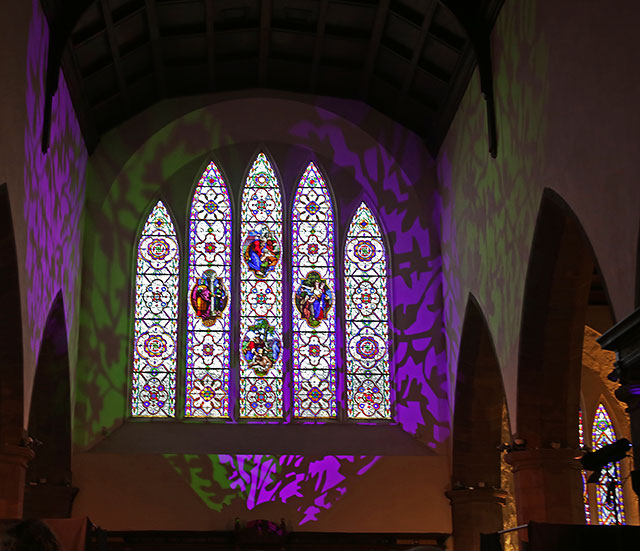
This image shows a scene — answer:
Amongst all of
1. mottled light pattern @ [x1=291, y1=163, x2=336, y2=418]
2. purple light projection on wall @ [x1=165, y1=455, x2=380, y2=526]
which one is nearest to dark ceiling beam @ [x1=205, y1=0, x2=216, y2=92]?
mottled light pattern @ [x1=291, y1=163, x2=336, y2=418]

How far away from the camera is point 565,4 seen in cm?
818

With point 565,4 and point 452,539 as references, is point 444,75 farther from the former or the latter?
point 452,539

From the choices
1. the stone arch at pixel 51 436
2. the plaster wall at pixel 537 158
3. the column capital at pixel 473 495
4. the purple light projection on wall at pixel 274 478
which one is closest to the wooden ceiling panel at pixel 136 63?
the stone arch at pixel 51 436

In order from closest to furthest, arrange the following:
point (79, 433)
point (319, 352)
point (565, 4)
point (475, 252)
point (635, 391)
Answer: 1. point (635, 391)
2. point (565, 4)
3. point (475, 252)
4. point (79, 433)
5. point (319, 352)

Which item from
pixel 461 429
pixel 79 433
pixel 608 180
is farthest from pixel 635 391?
pixel 79 433

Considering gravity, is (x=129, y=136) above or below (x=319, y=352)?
above

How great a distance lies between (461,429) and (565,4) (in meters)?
6.12

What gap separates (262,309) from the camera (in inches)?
530

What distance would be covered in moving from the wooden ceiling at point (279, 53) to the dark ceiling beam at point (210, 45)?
16 mm

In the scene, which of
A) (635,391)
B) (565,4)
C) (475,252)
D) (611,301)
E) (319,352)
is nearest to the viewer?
(635,391)

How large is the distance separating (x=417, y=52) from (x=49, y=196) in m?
4.87

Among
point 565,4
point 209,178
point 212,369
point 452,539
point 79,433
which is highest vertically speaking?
point 209,178

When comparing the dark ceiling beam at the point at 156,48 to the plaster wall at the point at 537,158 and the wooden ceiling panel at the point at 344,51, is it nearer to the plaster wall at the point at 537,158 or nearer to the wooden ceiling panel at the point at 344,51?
the wooden ceiling panel at the point at 344,51

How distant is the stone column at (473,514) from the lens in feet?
40.5
